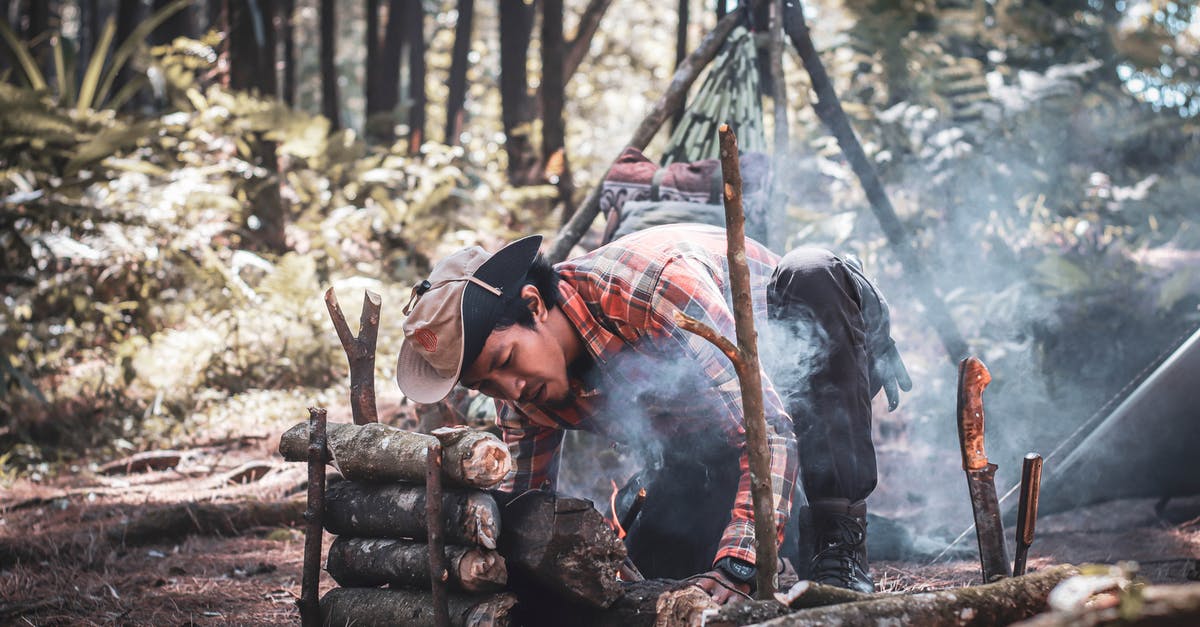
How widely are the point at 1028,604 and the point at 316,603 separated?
5.20 feet

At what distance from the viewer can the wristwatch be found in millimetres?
1988

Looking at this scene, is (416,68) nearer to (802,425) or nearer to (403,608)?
(802,425)

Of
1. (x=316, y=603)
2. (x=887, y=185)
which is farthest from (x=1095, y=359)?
(x=316, y=603)

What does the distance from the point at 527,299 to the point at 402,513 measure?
1.93 ft

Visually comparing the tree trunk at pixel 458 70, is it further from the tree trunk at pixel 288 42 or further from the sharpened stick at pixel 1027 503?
the sharpened stick at pixel 1027 503

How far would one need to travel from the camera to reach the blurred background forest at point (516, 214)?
5.05 m

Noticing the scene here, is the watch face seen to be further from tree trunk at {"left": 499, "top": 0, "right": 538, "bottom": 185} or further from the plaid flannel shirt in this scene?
tree trunk at {"left": 499, "top": 0, "right": 538, "bottom": 185}

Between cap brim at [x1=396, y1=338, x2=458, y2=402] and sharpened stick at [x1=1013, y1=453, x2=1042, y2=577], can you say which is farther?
cap brim at [x1=396, y1=338, x2=458, y2=402]

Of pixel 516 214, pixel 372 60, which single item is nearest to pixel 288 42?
pixel 372 60

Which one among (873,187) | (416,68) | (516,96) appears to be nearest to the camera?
(873,187)

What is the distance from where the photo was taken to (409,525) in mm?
2189

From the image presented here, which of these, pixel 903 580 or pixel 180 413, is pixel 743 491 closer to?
pixel 903 580

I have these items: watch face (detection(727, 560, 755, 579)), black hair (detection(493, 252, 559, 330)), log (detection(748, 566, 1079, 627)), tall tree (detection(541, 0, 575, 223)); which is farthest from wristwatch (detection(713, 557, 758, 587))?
tall tree (detection(541, 0, 575, 223))

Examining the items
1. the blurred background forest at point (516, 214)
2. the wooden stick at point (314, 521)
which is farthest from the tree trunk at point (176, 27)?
the wooden stick at point (314, 521)
